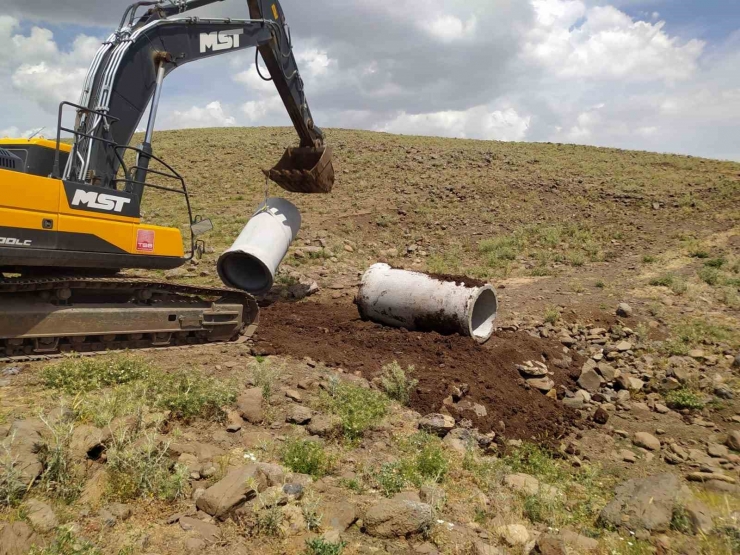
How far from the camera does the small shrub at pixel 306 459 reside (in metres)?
4.16

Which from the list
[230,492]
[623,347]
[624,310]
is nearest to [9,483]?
[230,492]

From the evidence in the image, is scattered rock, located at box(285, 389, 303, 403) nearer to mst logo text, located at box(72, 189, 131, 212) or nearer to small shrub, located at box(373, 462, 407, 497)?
small shrub, located at box(373, 462, 407, 497)

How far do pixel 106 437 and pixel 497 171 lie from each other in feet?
68.4

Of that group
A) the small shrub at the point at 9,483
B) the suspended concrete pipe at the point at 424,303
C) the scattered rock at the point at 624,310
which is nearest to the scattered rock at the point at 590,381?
the suspended concrete pipe at the point at 424,303

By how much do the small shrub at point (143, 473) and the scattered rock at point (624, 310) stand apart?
27.6ft

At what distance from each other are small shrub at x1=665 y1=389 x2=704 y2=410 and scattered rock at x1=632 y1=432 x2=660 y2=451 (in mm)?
1132

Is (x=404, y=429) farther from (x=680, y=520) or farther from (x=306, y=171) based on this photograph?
(x=306, y=171)

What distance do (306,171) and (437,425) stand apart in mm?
6103

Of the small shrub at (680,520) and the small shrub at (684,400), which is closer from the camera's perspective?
the small shrub at (680,520)

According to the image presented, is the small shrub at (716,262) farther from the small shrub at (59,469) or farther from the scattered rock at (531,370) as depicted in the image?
the small shrub at (59,469)

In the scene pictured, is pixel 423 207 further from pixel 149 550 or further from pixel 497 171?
pixel 149 550

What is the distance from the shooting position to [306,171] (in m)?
10.1

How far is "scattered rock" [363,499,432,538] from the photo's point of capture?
343 cm

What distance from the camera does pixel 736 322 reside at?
9.40 m
